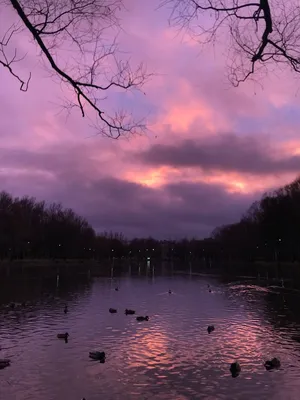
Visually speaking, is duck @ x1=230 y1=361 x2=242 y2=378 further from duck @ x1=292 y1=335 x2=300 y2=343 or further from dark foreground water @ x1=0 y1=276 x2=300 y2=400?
duck @ x1=292 y1=335 x2=300 y2=343

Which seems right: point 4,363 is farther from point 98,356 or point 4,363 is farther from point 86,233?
point 86,233

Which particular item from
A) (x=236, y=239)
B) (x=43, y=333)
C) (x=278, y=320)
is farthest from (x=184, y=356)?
(x=236, y=239)

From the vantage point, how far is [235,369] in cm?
1814

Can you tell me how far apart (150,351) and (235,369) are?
15.8 feet

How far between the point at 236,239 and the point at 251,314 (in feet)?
413

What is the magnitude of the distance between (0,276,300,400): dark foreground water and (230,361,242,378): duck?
264mm

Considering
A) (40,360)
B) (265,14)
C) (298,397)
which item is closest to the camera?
(265,14)

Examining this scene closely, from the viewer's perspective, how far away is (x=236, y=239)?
519 feet

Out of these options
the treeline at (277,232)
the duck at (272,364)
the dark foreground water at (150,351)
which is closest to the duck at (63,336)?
the dark foreground water at (150,351)

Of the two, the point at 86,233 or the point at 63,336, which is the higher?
the point at 86,233

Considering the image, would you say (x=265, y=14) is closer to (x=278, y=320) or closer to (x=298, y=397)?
(x=298, y=397)

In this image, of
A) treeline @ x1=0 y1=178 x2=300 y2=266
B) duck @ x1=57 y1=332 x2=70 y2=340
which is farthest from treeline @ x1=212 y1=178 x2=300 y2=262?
duck @ x1=57 y1=332 x2=70 y2=340

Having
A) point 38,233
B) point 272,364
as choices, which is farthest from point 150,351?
point 38,233

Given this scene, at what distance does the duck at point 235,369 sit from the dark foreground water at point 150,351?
0.86 feet
